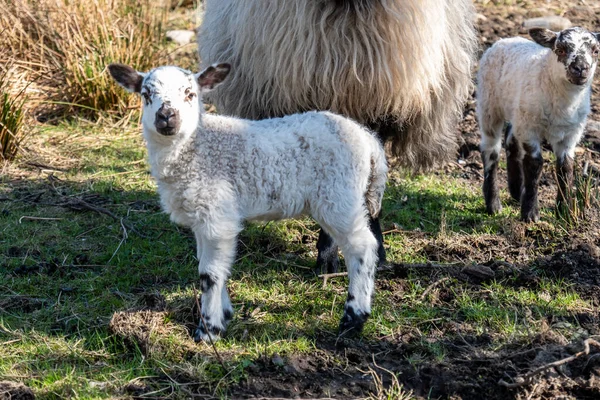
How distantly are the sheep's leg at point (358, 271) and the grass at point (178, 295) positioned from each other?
0.36ft

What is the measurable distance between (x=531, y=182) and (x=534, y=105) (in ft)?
1.60

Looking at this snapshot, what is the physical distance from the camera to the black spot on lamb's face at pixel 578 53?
16.2 feet

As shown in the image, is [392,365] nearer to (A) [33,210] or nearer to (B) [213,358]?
(B) [213,358]

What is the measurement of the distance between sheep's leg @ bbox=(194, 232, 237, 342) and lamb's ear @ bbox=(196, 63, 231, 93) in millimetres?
716

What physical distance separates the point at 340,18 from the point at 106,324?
200 cm

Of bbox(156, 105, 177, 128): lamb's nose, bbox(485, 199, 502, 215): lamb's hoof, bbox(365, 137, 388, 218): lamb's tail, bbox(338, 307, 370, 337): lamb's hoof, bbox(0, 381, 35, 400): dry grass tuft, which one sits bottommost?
bbox(485, 199, 502, 215): lamb's hoof

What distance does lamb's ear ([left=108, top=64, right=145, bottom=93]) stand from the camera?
12.7 ft

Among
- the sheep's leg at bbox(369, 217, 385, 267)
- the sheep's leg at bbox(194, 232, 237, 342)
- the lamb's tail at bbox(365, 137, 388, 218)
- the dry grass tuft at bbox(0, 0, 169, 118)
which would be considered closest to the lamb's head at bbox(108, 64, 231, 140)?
the sheep's leg at bbox(194, 232, 237, 342)

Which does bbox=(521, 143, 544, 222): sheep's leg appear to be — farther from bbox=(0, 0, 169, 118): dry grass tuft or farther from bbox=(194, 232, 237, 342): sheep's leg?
bbox=(0, 0, 169, 118): dry grass tuft

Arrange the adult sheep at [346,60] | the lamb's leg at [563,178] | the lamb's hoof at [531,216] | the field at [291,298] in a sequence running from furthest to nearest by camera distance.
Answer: the lamb's hoof at [531,216], the lamb's leg at [563,178], the adult sheep at [346,60], the field at [291,298]

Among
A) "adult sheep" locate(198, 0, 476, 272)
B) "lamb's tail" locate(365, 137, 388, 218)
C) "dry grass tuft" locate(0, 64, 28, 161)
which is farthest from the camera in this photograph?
"dry grass tuft" locate(0, 64, 28, 161)

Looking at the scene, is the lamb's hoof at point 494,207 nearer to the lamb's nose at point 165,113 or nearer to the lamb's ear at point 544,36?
the lamb's ear at point 544,36

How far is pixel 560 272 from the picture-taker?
4.58 m

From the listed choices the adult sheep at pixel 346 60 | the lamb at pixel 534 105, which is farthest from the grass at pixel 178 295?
the adult sheep at pixel 346 60
